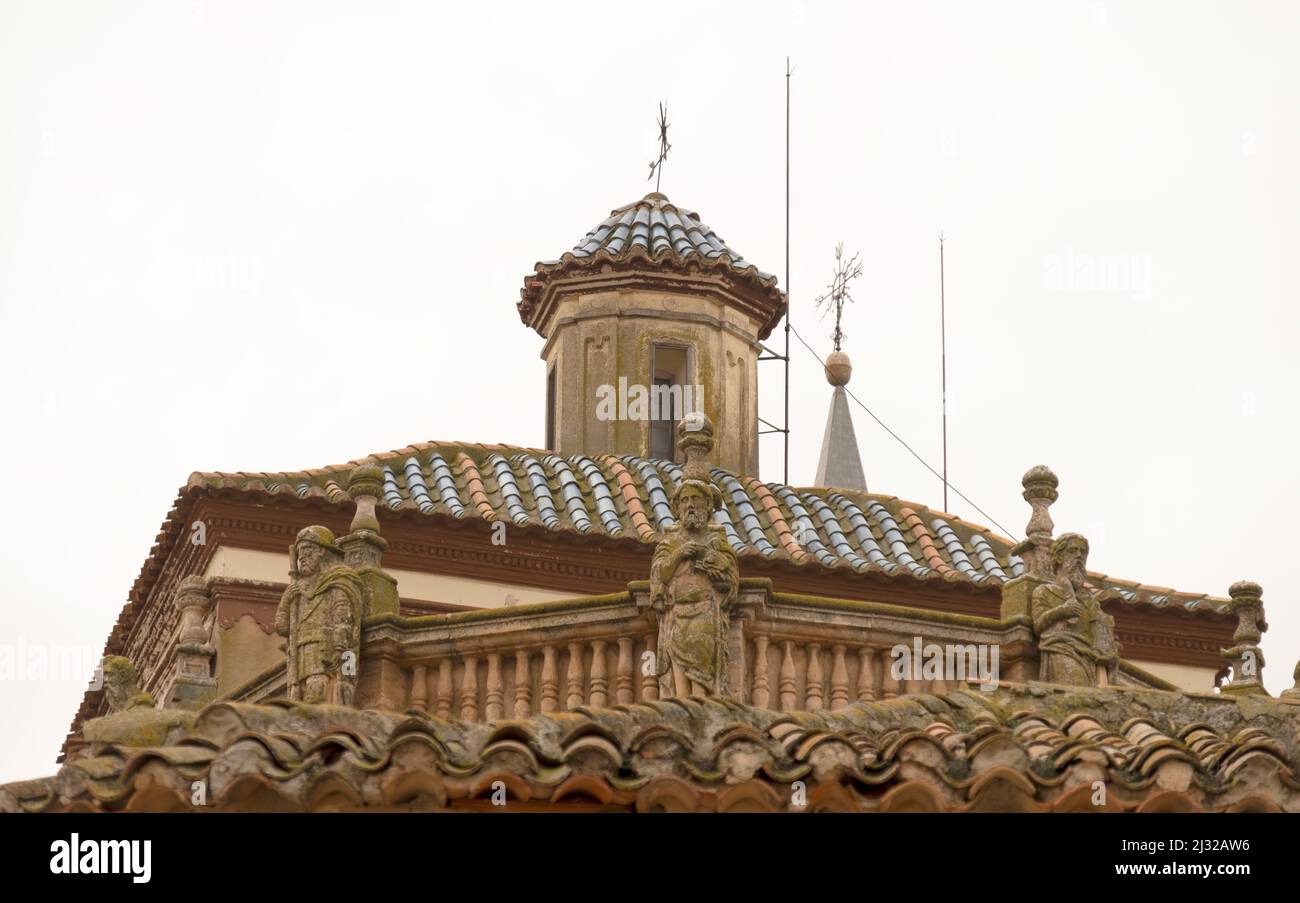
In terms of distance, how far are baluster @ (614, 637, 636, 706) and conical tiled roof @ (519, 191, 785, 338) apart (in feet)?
43.6

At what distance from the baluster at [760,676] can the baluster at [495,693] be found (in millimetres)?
1474

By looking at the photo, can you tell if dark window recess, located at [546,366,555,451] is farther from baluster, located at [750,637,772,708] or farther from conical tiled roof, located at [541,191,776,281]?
baluster, located at [750,637,772,708]

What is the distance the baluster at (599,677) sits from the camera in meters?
15.8

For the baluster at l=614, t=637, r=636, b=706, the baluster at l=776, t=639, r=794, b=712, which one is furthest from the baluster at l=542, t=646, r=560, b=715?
the baluster at l=776, t=639, r=794, b=712

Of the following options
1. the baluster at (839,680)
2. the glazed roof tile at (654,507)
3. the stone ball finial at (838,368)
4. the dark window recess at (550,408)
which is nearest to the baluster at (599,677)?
the baluster at (839,680)

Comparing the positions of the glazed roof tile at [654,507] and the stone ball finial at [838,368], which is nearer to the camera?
the glazed roof tile at [654,507]

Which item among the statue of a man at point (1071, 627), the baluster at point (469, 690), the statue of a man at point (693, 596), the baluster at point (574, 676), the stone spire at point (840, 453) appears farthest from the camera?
the stone spire at point (840, 453)

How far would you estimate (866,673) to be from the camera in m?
16.2

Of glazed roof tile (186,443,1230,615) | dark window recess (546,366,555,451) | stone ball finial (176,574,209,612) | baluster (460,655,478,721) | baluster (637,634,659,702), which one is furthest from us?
dark window recess (546,366,555,451)

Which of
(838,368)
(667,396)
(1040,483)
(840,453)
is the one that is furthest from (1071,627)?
(840,453)

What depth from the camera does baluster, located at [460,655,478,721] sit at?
52.9 feet

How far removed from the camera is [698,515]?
15.8 m

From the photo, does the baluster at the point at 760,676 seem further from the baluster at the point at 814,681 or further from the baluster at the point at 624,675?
the baluster at the point at 624,675
